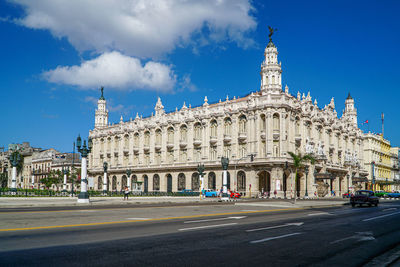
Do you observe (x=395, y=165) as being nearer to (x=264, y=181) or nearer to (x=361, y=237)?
(x=264, y=181)

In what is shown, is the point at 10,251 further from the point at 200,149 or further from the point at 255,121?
the point at 200,149

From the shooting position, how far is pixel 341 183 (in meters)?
80.0

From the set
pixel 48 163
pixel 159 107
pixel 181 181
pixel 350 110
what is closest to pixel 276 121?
pixel 181 181

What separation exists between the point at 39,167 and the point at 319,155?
263 feet

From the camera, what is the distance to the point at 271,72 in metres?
60.3

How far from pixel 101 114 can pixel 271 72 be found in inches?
1964

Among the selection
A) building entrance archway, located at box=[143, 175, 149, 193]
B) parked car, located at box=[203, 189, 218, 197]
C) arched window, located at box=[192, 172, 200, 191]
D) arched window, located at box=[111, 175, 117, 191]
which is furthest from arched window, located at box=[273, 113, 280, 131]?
arched window, located at box=[111, 175, 117, 191]

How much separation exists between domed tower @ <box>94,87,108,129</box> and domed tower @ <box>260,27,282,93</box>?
47.4 meters

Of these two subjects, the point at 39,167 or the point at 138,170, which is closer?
the point at 138,170

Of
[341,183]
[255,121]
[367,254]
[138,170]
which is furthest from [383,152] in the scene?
[367,254]

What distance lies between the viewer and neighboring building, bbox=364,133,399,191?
9775 centimetres

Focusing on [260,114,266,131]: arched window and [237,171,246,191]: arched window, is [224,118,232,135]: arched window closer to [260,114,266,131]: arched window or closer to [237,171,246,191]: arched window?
[260,114,266,131]: arched window

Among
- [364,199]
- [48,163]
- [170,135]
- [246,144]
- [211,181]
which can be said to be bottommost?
[364,199]

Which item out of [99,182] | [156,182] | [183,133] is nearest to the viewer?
[183,133]
